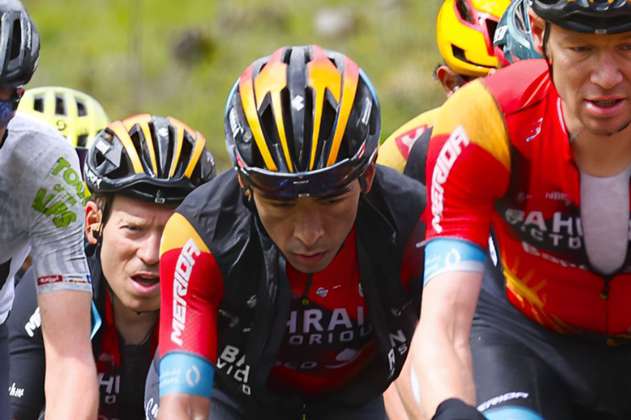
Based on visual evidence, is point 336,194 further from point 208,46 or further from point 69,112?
point 208,46

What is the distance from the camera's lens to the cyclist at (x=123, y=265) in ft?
23.6

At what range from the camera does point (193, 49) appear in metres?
28.8

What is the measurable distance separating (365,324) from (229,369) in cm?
55

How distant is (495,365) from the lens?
18.5ft

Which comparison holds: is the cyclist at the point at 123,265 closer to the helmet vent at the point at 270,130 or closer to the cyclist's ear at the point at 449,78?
the helmet vent at the point at 270,130

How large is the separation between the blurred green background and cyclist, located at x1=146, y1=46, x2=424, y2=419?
685 inches

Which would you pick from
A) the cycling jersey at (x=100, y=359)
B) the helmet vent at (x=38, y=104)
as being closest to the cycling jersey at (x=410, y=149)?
the cycling jersey at (x=100, y=359)

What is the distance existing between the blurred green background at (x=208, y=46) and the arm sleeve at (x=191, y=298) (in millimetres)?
17757

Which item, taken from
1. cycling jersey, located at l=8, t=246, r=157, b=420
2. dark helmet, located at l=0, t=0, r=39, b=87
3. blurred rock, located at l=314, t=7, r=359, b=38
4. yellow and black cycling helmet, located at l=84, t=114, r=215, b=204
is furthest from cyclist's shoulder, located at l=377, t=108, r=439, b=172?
blurred rock, located at l=314, t=7, r=359, b=38

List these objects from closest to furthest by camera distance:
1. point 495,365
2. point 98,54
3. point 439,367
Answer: point 439,367 < point 495,365 < point 98,54

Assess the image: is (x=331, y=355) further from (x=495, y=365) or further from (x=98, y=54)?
(x=98, y=54)

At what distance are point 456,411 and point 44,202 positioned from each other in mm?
2109

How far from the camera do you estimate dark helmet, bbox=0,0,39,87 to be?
5730 millimetres

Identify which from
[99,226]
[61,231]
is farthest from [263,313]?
[99,226]
